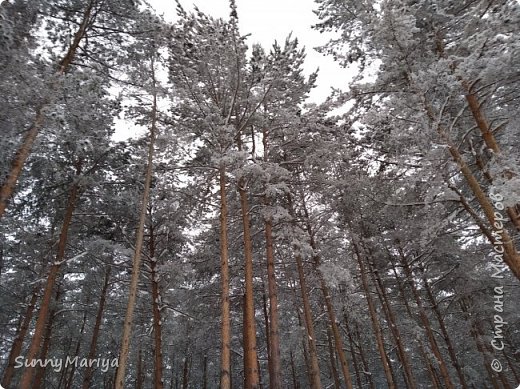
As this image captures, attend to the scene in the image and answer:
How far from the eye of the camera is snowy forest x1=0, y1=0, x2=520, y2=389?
700cm

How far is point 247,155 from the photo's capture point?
31.3ft

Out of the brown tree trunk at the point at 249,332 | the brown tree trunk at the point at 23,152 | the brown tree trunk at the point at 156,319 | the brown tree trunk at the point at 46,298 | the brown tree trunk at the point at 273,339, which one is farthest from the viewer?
the brown tree trunk at the point at 156,319

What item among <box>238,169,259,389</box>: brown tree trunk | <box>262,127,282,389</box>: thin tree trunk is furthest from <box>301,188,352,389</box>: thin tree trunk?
<box>238,169,259,389</box>: brown tree trunk

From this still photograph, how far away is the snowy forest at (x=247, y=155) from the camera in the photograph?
700cm

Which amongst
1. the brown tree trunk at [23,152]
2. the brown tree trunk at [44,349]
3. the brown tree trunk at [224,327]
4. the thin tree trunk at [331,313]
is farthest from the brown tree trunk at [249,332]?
the brown tree trunk at [44,349]

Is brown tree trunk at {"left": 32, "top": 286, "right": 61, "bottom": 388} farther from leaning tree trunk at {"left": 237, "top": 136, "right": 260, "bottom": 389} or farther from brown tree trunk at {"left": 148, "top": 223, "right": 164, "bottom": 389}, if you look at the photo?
leaning tree trunk at {"left": 237, "top": 136, "right": 260, "bottom": 389}

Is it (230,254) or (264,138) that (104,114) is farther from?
(230,254)

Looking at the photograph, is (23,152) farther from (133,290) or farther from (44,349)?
(44,349)

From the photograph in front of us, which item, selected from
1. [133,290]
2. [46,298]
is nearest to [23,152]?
[133,290]

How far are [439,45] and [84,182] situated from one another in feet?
39.7

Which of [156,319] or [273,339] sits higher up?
[156,319]

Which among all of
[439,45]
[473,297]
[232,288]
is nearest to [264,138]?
[439,45]

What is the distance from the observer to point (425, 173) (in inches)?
285

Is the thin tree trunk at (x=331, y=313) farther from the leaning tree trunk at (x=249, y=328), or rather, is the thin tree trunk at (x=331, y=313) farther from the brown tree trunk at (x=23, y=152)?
the brown tree trunk at (x=23, y=152)
